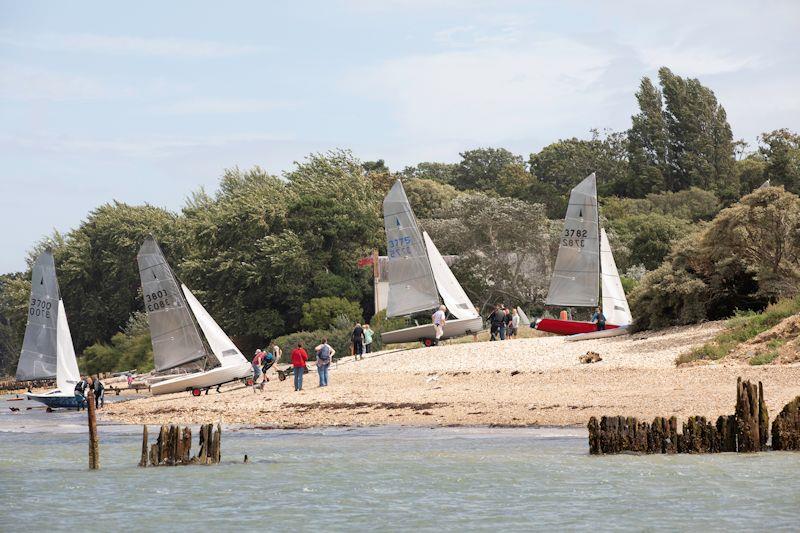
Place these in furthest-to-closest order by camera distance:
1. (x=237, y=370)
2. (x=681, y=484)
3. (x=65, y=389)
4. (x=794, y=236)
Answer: (x=65, y=389) < (x=237, y=370) < (x=794, y=236) < (x=681, y=484)

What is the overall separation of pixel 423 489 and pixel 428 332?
2217cm

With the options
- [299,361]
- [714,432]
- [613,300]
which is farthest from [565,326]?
[714,432]

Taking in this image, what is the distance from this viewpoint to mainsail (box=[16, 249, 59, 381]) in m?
48.7

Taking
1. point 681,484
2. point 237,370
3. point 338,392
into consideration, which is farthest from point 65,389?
point 681,484

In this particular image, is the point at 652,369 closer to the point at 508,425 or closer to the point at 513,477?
the point at 508,425

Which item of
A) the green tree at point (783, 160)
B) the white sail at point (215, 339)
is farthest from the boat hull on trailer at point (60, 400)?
the green tree at point (783, 160)

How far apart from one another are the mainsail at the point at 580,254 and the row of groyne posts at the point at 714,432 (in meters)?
22.9

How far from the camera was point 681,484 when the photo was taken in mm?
23219

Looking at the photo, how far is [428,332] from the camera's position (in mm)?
46531

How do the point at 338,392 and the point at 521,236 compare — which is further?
the point at 521,236

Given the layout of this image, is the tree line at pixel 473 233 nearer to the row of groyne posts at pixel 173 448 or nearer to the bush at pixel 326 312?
the bush at pixel 326 312

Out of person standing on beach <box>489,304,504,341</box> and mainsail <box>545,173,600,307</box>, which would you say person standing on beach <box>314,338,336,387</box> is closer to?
person standing on beach <box>489,304,504,341</box>

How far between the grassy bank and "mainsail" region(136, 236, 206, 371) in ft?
60.6

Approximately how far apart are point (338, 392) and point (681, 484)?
16734 mm
